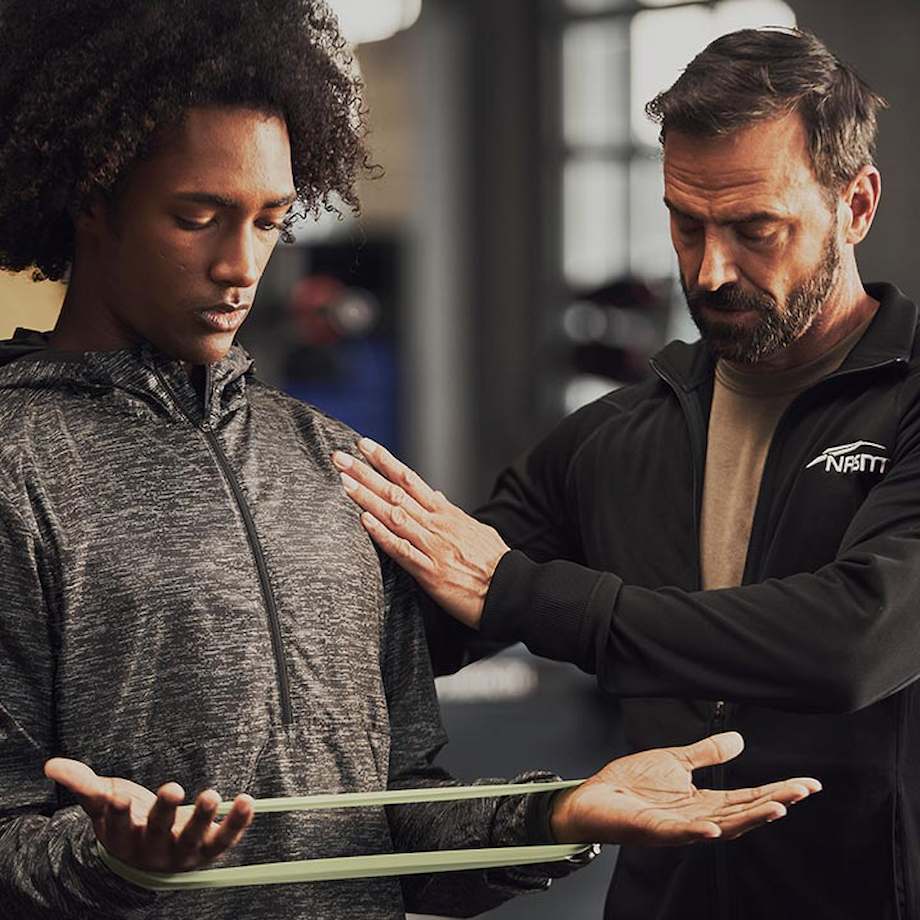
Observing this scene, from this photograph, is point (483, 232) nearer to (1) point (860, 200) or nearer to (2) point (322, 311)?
(2) point (322, 311)

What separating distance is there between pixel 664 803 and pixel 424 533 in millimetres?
379

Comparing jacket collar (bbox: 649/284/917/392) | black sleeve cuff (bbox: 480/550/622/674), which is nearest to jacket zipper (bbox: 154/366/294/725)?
black sleeve cuff (bbox: 480/550/622/674)

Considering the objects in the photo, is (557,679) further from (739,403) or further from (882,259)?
(739,403)

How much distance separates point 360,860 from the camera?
4.85ft

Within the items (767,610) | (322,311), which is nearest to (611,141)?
(322,311)

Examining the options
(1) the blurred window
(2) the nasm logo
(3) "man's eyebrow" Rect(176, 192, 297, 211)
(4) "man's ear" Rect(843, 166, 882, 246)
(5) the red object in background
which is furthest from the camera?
(1) the blurred window

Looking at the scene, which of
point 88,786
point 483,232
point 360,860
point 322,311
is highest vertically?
point 483,232

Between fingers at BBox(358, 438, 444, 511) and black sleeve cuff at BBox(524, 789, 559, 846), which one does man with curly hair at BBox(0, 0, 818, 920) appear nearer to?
black sleeve cuff at BBox(524, 789, 559, 846)

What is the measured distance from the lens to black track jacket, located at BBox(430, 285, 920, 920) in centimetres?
179

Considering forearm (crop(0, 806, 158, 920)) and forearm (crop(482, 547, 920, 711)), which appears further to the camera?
forearm (crop(482, 547, 920, 711))

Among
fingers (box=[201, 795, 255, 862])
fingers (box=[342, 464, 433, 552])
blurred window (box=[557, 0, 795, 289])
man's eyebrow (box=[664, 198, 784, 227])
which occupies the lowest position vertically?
fingers (box=[201, 795, 255, 862])

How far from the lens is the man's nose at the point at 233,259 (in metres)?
1.53

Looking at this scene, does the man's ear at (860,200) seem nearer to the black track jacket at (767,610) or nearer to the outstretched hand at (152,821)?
the black track jacket at (767,610)

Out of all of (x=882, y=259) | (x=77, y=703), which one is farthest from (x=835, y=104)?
(x=882, y=259)
